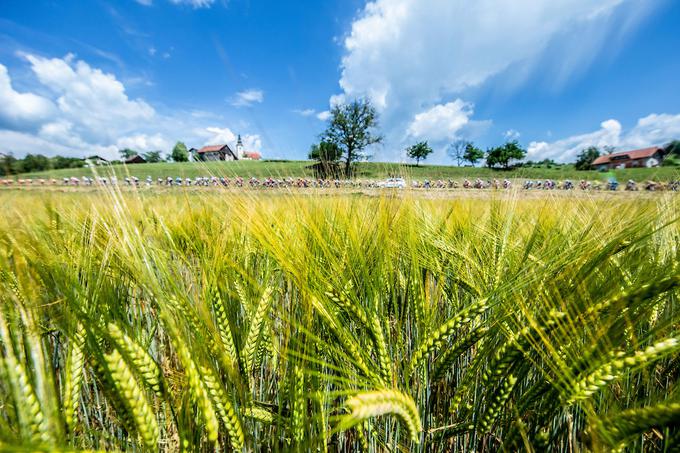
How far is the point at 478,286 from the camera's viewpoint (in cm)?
100

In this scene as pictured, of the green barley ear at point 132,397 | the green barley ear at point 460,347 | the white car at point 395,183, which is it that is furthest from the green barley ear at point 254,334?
the white car at point 395,183

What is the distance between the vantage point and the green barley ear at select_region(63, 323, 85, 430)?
48 cm

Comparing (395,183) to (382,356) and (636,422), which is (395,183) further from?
(636,422)

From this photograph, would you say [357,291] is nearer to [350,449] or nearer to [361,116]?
[350,449]

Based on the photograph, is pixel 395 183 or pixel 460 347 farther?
pixel 395 183

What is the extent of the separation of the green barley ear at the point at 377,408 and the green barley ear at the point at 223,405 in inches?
9.4

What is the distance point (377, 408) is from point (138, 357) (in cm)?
38

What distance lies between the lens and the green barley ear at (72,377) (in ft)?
1.56

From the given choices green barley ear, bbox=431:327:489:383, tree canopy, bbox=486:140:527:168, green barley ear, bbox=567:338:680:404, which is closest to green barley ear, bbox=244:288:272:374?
green barley ear, bbox=431:327:489:383

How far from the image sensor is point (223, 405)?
0.52 m

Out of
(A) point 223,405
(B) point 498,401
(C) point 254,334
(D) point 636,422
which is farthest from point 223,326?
(D) point 636,422

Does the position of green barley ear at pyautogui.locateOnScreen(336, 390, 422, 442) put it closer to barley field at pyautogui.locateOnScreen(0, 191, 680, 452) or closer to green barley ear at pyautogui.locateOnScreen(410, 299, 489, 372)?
barley field at pyautogui.locateOnScreen(0, 191, 680, 452)

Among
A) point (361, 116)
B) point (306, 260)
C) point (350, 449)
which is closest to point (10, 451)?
point (306, 260)

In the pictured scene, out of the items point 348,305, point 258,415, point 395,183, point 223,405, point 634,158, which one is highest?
point 634,158
